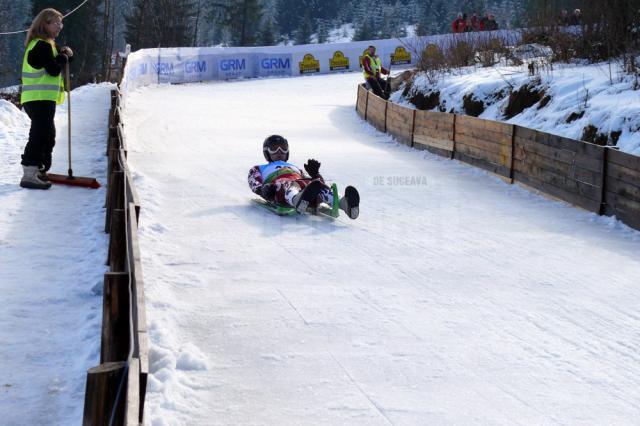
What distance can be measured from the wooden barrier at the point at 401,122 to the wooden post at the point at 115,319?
1240 centimetres

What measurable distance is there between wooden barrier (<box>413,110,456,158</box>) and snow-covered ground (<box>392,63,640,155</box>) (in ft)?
3.68

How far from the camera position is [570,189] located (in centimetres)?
1010

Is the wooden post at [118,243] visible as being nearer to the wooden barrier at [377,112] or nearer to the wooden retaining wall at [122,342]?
the wooden retaining wall at [122,342]

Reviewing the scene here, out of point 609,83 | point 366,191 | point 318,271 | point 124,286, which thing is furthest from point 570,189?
point 124,286

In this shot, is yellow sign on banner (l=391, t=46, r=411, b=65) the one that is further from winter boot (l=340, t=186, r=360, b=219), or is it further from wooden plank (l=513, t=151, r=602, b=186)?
winter boot (l=340, t=186, r=360, b=219)

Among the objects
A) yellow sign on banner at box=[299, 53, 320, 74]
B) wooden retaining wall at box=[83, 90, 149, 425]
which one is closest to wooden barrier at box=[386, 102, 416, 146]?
wooden retaining wall at box=[83, 90, 149, 425]

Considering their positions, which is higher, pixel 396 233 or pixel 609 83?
pixel 609 83

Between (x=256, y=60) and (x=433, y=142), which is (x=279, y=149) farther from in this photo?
(x=256, y=60)

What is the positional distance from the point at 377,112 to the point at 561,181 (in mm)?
9383

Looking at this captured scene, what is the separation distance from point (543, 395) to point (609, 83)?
9512 millimetres

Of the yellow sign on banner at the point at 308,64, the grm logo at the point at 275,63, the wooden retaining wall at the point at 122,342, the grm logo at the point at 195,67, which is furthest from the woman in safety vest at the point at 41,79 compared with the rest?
the yellow sign on banner at the point at 308,64

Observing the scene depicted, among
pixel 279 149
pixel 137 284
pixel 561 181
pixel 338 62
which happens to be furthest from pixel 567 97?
pixel 338 62

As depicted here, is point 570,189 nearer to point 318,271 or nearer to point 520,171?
point 520,171

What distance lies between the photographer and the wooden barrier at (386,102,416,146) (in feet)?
52.7
